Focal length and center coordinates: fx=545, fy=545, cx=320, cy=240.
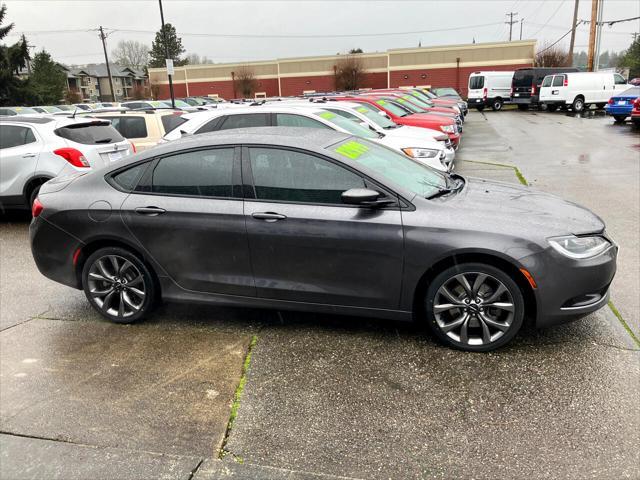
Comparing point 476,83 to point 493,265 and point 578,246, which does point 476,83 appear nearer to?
point 578,246

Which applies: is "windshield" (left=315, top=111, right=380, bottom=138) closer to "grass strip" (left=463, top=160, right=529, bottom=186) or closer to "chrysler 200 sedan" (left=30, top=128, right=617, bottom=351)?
"grass strip" (left=463, top=160, right=529, bottom=186)

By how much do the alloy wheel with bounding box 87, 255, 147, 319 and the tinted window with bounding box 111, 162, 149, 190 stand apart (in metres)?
0.59

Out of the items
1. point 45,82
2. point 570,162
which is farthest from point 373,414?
point 45,82

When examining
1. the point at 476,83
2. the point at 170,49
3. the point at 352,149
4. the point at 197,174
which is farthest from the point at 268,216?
the point at 170,49

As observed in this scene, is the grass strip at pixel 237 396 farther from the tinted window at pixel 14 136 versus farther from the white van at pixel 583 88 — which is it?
the white van at pixel 583 88

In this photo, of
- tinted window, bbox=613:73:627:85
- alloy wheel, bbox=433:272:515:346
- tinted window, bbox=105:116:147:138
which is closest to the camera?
alloy wheel, bbox=433:272:515:346

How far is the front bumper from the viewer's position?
3.60 metres

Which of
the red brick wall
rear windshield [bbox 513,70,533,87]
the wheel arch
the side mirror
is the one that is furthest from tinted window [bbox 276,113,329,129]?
the red brick wall

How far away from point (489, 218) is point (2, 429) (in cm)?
333

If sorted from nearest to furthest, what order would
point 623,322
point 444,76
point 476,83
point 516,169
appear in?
point 623,322 → point 516,169 → point 476,83 → point 444,76

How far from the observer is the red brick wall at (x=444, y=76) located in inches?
2135

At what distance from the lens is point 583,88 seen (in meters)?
30.2

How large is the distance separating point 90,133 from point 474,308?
684cm

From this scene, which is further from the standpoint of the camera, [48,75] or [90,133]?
[48,75]
